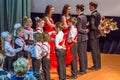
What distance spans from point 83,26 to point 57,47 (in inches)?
36.1

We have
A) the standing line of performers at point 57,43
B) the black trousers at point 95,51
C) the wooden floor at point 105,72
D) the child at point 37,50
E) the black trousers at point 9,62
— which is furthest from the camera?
the black trousers at point 95,51

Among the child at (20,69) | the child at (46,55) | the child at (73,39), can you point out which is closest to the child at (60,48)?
the child at (46,55)

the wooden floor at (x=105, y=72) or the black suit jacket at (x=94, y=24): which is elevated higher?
the black suit jacket at (x=94, y=24)

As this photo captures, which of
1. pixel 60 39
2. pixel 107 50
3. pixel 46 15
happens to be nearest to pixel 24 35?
pixel 46 15

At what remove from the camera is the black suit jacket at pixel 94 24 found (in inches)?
277

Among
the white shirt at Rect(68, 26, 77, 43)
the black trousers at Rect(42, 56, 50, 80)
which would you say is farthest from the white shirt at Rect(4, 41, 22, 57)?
the white shirt at Rect(68, 26, 77, 43)

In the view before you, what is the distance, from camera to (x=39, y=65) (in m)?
5.93

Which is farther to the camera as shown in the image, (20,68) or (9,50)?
(9,50)

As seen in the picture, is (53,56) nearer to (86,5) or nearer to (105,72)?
(105,72)

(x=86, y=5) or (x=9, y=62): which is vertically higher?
(x=86, y=5)

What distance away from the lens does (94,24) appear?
711 cm

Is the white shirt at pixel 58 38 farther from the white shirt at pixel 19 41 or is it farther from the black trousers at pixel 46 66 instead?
the white shirt at pixel 19 41

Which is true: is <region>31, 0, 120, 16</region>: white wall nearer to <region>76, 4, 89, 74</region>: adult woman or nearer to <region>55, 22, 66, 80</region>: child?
<region>76, 4, 89, 74</region>: adult woman

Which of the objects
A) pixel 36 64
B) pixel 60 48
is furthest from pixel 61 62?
pixel 36 64
